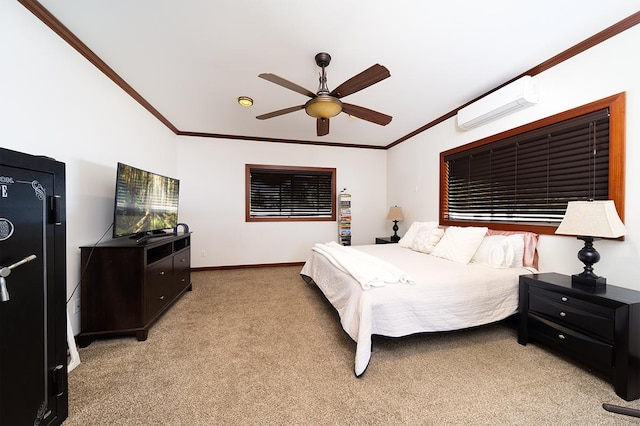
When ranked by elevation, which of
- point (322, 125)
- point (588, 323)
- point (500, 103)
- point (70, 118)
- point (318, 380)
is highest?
point (500, 103)

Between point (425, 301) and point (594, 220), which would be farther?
point (425, 301)

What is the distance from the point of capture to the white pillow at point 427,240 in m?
3.31

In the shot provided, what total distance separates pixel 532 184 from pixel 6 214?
3.93 metres

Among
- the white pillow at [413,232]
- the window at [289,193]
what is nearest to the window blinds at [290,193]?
the window at [289,193]

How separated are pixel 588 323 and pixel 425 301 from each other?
108cm

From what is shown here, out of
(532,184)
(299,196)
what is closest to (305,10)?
(532,184)

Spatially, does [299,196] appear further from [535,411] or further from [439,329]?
[535,411]

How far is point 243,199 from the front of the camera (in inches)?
188

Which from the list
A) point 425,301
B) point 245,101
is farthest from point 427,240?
point 245,101

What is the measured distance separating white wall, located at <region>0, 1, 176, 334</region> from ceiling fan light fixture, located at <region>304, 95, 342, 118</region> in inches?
78.4

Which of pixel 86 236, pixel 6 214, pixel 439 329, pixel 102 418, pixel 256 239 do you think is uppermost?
pixel 6 214

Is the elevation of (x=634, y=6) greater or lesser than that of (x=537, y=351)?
greater

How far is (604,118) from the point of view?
2.05 metres

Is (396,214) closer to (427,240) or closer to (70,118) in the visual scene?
(427,240)
